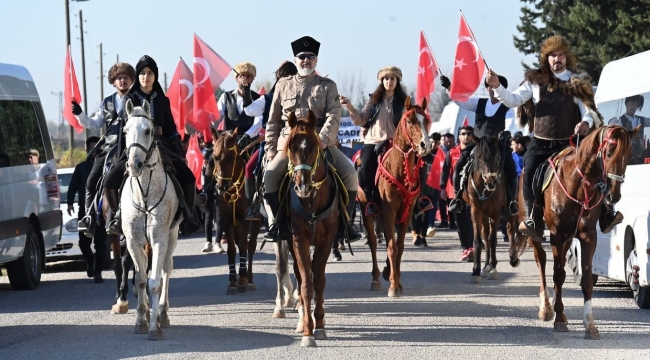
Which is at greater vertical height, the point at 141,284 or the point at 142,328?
the point at 141,284

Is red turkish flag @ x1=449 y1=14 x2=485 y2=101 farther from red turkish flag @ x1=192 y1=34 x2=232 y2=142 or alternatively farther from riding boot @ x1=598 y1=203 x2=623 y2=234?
riding boot @ x1=598 y1=203 x2=623 y2=234

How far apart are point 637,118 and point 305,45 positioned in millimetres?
4377

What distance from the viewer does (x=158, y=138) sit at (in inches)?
539

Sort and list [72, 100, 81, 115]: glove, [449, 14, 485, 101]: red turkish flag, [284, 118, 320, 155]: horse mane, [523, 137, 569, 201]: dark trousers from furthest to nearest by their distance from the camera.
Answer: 1. [449, 14, 485, 101]: red turkish flag
2. [72, 100, 81, 115]: glove
3. [523, 137, 569, 201]: dark trousers
4. [284, 118, 320, 155]: horse mane

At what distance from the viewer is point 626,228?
14672mm

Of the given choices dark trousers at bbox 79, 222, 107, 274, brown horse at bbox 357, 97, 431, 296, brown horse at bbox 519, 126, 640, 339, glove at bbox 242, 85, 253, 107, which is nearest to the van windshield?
brown horse at bbox 519, 126, 640, 339

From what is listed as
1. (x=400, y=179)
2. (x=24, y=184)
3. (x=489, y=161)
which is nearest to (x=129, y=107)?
(x=400, y=179)

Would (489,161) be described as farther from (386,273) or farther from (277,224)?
(277,224)

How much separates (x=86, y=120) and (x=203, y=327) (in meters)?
2.95

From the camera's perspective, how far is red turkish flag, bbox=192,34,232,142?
22.1 metres

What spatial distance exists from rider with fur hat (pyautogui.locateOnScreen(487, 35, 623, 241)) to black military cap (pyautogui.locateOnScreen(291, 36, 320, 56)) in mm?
1890

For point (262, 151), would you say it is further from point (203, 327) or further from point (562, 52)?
point (562, 52)

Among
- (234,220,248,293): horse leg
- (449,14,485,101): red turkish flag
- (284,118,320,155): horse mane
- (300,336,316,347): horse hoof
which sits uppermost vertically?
(449,14,485,101): red turkish flag

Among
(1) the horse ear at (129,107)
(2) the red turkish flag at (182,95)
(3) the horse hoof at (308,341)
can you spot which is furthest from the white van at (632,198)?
(2) the red turkish flag at (182,95)
